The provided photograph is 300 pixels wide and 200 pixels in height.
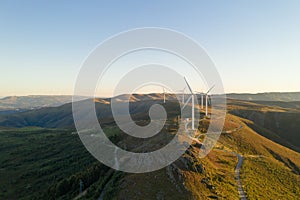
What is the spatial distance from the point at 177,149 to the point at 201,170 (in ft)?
38.6

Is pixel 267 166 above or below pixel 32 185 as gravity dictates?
above

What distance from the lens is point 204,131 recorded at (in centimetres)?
10038

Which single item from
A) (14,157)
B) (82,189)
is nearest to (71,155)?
(14,157)

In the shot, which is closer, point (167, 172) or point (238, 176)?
point (167, 172)

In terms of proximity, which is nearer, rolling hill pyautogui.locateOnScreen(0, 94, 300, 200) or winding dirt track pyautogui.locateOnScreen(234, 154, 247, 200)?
rolling hill pyautogui.locateOnScreen(0, 94, 300, 200)

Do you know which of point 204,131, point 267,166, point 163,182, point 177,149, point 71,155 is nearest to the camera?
point 163,182

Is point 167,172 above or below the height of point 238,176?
above

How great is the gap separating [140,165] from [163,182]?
11688 mm

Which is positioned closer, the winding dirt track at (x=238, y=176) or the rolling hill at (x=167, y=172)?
the rolling hill at (x=167, y=172)

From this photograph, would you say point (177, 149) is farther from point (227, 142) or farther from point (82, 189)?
point (227, 142)

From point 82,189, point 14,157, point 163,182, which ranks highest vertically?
point 163,182

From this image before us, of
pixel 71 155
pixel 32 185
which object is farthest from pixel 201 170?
pixel 71 155

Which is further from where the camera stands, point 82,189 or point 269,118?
point 269,118

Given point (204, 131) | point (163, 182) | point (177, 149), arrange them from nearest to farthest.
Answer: point (163, 182) < point (177, 149) < point (204, 131)
